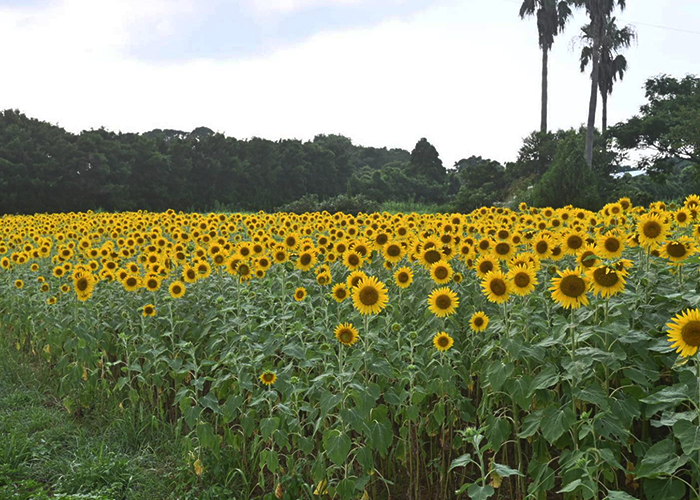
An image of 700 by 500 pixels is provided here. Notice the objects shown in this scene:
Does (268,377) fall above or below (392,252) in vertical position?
below

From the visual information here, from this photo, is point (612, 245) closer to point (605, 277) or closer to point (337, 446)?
point (605, 277)

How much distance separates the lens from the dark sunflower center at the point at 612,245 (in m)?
3.70

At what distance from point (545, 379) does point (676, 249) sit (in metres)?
1.22

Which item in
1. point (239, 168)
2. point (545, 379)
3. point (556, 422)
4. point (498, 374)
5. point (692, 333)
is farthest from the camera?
point (239, 168)

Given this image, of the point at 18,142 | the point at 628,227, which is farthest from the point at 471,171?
the point at 628,227

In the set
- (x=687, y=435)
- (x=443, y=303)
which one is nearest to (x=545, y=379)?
(x=687, y=435)

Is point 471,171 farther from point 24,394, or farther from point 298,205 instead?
point 24,394

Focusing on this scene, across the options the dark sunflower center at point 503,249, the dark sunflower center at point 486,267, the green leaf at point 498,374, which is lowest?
the green leaf at point 498,374

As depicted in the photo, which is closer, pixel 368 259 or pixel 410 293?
pixel 410 293

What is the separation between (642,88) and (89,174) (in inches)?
1290

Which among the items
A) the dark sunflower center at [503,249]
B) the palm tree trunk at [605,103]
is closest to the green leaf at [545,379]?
the dark sunflower center at [503,249]

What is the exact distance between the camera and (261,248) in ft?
19.6

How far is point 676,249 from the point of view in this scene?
3.58 metres

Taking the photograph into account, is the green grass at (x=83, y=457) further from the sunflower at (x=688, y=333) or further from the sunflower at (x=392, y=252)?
the sunflower at (x=688, y=333)
